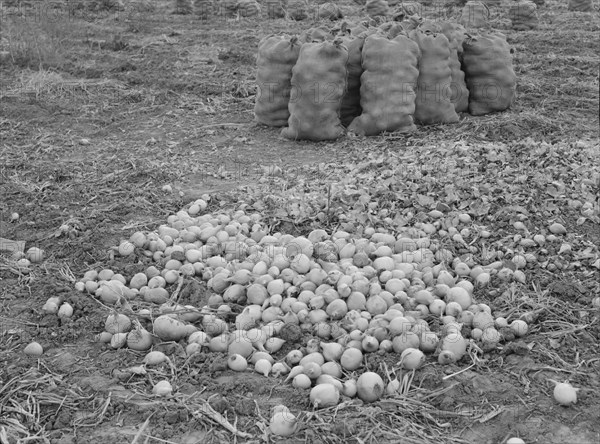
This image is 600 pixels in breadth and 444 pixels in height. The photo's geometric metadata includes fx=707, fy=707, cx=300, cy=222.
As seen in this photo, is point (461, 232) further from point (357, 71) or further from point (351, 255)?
point (357, 71)

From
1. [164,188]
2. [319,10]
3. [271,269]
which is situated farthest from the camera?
[319,10]

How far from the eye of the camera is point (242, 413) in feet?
8.75

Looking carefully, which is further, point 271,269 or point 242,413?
point 271,269

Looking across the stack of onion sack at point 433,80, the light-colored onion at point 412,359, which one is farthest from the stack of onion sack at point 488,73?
the light-colored onion at point 412,359

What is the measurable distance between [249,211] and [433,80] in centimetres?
246

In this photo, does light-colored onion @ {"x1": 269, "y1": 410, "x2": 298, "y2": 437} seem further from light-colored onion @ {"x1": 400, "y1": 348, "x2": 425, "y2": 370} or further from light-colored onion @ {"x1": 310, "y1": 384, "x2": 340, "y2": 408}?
light-colored onion @ {"x1": 400, "y1": 348, "x2": 425, "y2": 370}

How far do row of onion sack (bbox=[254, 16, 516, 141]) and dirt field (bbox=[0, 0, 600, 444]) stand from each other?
189 mm

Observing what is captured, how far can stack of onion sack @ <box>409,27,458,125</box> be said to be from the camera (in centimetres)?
595

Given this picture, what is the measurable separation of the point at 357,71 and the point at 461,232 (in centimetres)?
259

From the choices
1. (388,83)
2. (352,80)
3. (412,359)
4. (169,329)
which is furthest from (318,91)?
(412,359)

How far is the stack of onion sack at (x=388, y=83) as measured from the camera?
18.9ft

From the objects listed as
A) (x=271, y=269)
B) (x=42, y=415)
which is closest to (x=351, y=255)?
(x=271, y=269)

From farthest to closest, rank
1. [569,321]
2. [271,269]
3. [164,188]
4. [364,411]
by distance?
[164,188] → [271,269] → [569,321] → [364,411]

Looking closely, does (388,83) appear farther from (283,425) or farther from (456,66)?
(283,425)
